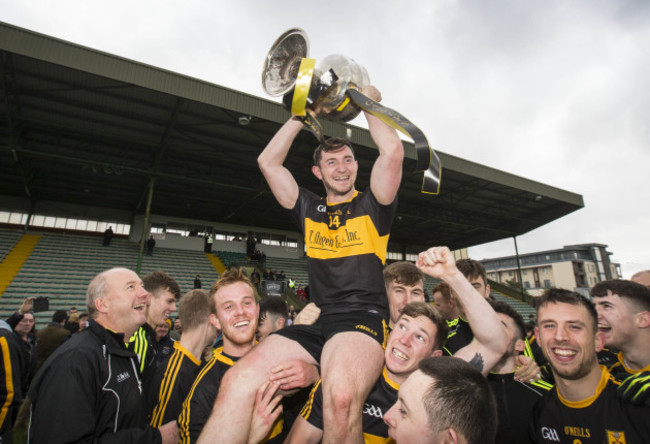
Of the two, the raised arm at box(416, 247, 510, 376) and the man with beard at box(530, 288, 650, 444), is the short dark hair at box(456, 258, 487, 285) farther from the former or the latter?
the raised arm at box(416, 247, 510, 376)

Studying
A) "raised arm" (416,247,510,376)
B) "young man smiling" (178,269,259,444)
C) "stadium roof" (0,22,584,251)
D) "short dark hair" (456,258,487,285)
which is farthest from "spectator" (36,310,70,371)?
"stadium roof" (0,22,584,251)

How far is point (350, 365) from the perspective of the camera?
7.11 ft

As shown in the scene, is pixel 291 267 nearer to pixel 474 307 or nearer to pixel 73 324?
pixel 73 324

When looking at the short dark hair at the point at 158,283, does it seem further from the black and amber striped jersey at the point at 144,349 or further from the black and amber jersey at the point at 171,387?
the black and amber jersey at the point at 171,387

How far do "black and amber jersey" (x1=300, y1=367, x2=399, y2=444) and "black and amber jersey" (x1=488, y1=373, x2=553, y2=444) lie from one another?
975 mm

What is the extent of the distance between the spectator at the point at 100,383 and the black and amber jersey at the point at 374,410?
4.08 feet

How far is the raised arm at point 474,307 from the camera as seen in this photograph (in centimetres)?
228

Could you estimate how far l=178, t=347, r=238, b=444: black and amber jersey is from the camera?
2.65 meters

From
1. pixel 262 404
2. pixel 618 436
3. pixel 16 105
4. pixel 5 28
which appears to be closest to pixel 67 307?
pixel 16 105

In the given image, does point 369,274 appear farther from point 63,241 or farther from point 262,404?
point 63,241

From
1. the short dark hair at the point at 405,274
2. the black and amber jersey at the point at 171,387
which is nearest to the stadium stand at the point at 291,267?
the short dark hair at the point at 405,274

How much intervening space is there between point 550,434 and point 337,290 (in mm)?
1927

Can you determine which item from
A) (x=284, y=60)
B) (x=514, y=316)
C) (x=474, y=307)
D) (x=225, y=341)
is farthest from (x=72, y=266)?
(x=474, y=307)

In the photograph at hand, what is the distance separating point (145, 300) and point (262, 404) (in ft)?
5.65
